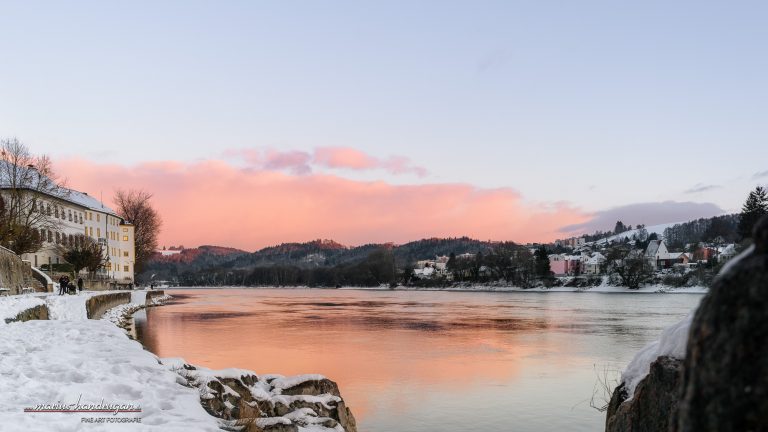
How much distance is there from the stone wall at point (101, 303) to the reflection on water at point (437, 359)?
255 cm

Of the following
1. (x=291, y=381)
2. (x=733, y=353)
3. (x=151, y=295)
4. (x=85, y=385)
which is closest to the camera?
(x=733, y=353)

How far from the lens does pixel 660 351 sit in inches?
268

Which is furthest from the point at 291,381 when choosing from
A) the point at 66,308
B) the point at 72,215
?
the point at 72,215

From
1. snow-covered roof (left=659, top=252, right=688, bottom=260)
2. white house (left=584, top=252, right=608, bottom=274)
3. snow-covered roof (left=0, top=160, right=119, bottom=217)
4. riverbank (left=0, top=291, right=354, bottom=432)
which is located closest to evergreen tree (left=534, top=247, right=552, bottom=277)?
white house (left=584, top=252, right=608, bottom=274)

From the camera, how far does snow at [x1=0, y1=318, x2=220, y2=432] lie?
7564mm

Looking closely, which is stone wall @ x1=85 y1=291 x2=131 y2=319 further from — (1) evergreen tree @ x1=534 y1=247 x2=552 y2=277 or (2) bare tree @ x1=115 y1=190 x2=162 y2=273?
(1) evergreen tree @ x1=534 y1=247 x2=552 y2=277

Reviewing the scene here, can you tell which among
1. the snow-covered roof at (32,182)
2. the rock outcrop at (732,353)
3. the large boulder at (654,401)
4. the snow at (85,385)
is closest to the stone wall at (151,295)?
the snow-covered roof at (32,182)

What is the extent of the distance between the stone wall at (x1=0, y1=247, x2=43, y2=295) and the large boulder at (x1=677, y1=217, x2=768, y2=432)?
31311mm

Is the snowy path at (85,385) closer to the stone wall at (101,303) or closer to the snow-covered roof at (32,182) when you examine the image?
the stone wall at (101,303)

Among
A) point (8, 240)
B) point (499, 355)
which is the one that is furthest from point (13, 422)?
point (8, 240)

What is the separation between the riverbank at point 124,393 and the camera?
7.88m

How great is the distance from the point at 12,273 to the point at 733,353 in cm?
3473

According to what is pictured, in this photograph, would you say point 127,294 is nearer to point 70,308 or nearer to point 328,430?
point 70,308

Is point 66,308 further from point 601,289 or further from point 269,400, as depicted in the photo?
point 601,289
